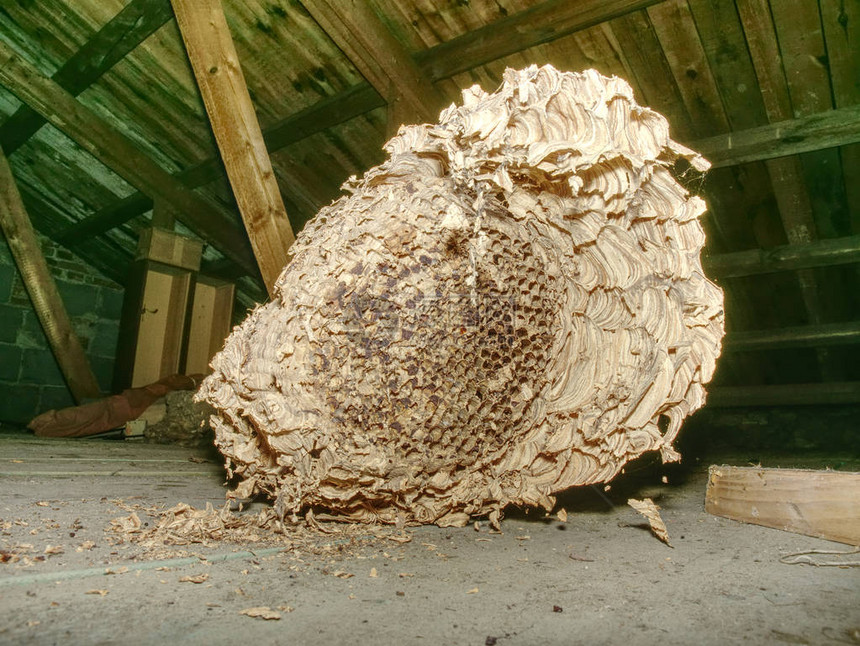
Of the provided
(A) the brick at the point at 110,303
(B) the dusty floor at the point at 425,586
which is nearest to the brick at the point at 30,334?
(A) the brick at the point at 110,303

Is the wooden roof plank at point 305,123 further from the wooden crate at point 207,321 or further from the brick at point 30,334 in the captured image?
the brick at point 30,334

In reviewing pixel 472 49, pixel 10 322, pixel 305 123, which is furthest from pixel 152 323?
pixel 472 49

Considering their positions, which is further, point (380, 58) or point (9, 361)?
point (9, 361)

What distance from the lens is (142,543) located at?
3.56 ft

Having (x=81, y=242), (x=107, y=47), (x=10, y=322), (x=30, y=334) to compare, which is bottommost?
(x=30, y=334)

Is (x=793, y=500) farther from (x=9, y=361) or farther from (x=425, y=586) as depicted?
(x=9, y=361)

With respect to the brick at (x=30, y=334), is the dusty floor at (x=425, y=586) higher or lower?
lower

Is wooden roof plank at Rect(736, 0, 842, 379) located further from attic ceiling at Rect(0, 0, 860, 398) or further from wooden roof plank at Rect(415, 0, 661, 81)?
wooden roof plank at Rect(415, 0, 661, 81)

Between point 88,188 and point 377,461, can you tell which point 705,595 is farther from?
point 88,188

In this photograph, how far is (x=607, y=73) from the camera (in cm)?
296

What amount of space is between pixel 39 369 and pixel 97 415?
130 inches

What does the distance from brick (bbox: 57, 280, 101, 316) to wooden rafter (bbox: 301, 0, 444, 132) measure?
5306 mm

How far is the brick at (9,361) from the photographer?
19.8 ft

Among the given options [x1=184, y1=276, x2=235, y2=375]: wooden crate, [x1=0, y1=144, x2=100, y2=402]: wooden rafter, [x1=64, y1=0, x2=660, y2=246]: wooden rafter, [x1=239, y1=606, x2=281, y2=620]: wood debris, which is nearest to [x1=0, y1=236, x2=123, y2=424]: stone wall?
[x1=0, y1=144, x2=100, y2=402]: wooden rafter
